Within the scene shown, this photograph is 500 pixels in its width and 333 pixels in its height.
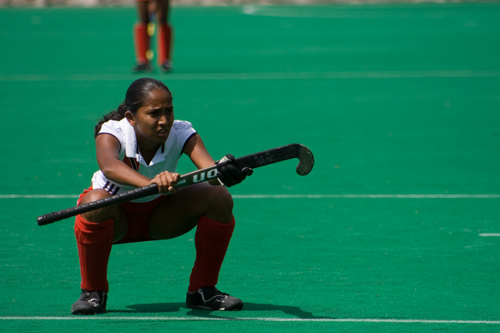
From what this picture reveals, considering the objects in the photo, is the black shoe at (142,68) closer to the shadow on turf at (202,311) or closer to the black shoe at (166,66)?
the black shoe at (166,66)

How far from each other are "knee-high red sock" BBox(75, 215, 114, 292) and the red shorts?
0.60 feet

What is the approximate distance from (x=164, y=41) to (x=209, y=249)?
9122mm

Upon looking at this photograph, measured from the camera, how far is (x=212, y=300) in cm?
420

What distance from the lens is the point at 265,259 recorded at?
16.7 feet

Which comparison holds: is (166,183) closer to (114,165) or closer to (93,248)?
(114,165)

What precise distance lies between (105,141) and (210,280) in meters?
0.76

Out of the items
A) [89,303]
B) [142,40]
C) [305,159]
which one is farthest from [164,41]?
[305,159]

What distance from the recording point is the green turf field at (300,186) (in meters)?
4.24

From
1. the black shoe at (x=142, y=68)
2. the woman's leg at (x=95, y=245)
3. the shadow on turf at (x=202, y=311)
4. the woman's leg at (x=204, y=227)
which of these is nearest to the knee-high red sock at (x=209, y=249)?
the woman's leg at (x=204, y=227)

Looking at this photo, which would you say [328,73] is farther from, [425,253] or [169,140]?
[169,140]

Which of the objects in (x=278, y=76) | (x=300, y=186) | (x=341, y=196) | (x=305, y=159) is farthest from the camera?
(x=278, y=76)

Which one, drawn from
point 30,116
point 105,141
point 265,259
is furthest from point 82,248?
point 30,116

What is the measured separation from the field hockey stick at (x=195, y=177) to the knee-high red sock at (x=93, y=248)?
0.19 meters

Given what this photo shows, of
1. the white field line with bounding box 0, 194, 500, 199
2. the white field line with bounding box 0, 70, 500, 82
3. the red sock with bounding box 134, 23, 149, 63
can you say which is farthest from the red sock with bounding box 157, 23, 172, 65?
the white field line with bounding box 0, 194, 500, 199
